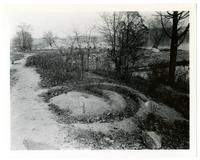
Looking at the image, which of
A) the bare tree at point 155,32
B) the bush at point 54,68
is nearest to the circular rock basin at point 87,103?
the bush at point 54,68

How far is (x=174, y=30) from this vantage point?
9.50ft

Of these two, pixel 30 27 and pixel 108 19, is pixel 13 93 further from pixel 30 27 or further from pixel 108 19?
pixel 108 19

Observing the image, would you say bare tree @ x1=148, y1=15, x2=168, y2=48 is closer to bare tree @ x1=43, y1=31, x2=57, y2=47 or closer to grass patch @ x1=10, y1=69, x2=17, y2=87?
bare tree @ x1=43, y1=31, x2=57, y2=47

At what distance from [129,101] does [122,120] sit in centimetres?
18

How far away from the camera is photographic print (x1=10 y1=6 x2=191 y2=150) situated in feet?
9.18

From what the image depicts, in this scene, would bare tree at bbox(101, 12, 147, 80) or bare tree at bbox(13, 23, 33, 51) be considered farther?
bare tree at bbox(101, 12, 147, 80)

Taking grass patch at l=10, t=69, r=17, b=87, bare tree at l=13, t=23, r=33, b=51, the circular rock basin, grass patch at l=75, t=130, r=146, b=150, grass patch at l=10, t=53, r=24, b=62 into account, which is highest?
bare tree at l=13, t=23, r=33, b=51

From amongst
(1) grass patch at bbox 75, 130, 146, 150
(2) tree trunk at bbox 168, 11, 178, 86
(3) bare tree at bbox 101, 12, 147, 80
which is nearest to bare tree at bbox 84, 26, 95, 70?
(3) bare tree at bbox 101, 12, 147, 80

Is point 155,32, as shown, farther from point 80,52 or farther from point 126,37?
point 80,52

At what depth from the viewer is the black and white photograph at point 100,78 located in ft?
9.18

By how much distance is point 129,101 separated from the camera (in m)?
2.86

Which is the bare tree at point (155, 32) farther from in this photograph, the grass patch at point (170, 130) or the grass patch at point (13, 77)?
the grass patch at point (13, 77)
